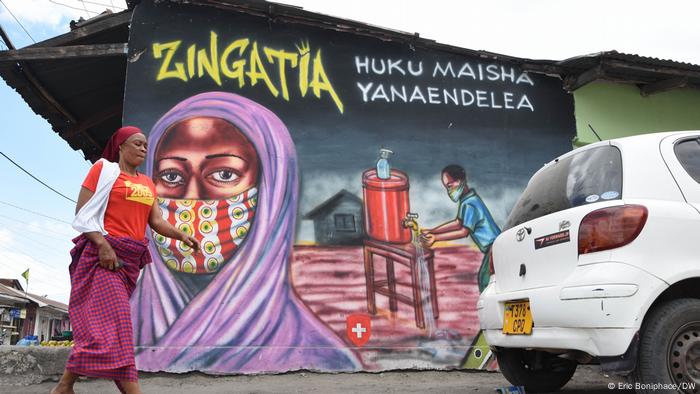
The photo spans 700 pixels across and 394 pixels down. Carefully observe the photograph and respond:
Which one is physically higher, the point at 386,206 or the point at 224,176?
the point at 224,176

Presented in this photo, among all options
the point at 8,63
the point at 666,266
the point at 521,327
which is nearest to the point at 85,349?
the point at 521,327

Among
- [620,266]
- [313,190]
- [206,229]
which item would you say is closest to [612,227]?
[620,266]

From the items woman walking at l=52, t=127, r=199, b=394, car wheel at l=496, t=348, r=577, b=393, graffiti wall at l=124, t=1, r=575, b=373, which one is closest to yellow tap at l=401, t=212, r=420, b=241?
graffiti wall at l=124, t=1, r=575, b=373

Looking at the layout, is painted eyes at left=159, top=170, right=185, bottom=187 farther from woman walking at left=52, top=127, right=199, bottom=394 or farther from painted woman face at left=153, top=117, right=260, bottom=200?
woman walking at left=52, top=127, right=199, bottom=394

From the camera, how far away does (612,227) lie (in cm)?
273

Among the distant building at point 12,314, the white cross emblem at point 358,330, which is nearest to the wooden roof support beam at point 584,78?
the white cross emblem at point 358,330

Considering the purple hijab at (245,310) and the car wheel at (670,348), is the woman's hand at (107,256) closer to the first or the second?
the purple hijab at (245,310)

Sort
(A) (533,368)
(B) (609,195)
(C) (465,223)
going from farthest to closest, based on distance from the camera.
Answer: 1. (C) (465,223)
2. (A) (533,368)
3. (B) (609,195)

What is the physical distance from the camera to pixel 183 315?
498 centimetres

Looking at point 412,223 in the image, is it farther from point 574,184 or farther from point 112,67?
point 112,67

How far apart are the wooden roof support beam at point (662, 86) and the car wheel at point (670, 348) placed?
16.1 ft

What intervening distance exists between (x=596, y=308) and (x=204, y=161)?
3.89 meters

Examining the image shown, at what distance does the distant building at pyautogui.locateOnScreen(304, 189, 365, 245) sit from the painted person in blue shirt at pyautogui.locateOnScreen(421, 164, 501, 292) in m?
0.73

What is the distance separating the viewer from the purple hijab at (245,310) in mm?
4895
